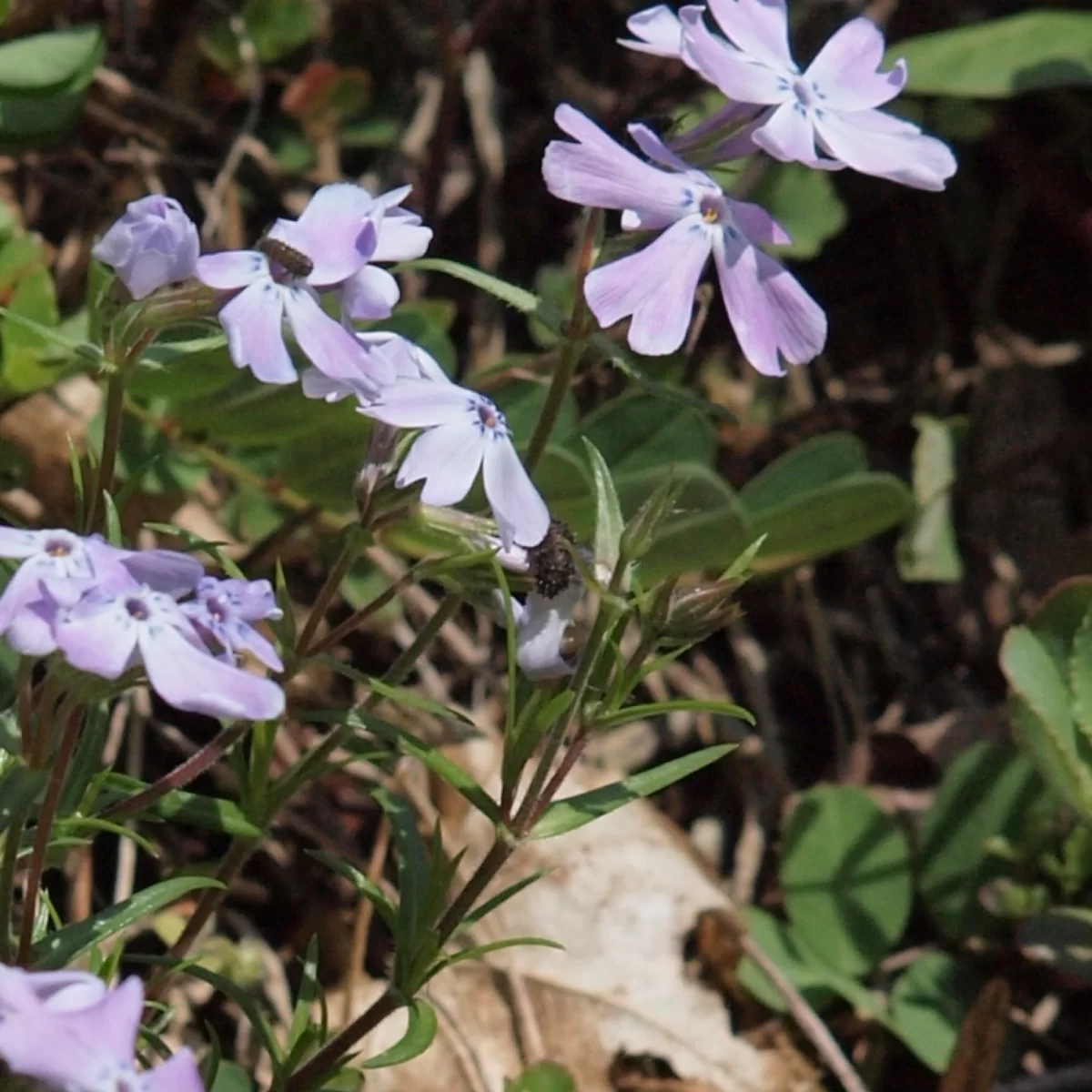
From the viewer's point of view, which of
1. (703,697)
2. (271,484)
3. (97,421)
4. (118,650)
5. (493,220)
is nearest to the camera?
(118,650)

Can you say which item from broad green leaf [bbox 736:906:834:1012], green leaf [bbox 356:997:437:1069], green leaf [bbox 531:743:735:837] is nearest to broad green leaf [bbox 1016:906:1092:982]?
broad green leaf [bbox 736:906:834:1012]

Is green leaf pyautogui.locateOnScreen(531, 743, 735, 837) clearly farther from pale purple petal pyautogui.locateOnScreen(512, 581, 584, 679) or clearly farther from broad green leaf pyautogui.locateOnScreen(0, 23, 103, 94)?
broad green leaf pyautogui.locateOnScreen(0, 23, 103, 94)

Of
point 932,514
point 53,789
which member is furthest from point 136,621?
point 932,514

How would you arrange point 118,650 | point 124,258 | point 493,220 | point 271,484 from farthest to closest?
1. point 493,220
2. point 271,484
3. point 124,258
4. point 118,650

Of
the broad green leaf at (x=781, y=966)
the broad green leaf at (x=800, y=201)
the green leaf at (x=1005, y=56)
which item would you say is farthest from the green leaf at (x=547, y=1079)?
the green leaf at (x=1005, y=56)

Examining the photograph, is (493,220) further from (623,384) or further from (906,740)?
(906,740)

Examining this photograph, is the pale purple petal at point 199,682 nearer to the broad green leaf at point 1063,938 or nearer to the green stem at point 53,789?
the green stem at point 53,789

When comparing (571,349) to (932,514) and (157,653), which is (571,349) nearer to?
(157,653)

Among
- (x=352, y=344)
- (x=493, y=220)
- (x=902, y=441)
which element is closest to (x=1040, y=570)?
(x=902, y=441)
